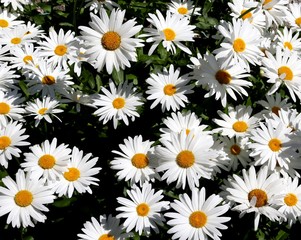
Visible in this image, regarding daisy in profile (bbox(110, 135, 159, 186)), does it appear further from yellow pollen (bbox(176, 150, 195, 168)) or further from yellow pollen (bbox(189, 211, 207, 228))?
yellow pollen (bbox(189, 211, 207, 228))

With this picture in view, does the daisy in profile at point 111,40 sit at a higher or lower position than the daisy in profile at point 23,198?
higher

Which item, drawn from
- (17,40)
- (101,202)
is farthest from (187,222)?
(17,40)

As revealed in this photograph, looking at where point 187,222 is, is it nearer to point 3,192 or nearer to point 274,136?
point 274,136

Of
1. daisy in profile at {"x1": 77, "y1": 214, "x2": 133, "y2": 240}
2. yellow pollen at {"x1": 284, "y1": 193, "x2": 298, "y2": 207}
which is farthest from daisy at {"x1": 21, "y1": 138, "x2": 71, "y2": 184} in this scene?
yellow pollen at {"x1": 284, "y1": 193, "x2": 298, "y2": 207}

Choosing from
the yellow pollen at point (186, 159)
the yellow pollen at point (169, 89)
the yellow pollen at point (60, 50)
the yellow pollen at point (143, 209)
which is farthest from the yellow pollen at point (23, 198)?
the yellow pollen at point (60, 50)

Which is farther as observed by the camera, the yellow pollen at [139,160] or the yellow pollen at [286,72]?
the yellow pollen at [286,72]

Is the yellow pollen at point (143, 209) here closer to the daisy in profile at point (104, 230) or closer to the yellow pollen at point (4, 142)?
the daisy in profile at point (104, 230)

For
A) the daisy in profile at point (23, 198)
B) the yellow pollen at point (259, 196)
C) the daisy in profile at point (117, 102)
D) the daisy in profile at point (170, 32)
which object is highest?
the daisy in profile at point (170, 32)
